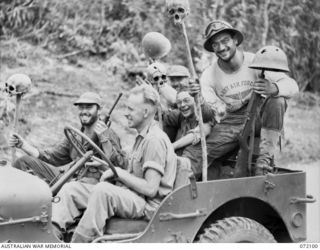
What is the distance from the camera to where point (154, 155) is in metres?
4.53

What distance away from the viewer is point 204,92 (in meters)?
5.65

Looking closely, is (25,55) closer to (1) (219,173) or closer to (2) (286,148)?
(2) (286,148)

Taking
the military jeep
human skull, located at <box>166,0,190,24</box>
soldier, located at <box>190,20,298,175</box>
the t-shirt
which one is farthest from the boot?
human skull, located at <box>166,0,190,24</box>

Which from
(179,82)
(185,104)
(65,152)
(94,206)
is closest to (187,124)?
(185,104)

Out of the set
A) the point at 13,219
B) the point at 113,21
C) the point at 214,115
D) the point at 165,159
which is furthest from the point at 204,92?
the point at 113,21

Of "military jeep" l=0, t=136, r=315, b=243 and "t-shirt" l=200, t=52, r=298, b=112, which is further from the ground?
"t-shirt" l=200, t=52, r=298, b=112

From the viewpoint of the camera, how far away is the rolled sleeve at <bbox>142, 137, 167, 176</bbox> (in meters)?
4.50

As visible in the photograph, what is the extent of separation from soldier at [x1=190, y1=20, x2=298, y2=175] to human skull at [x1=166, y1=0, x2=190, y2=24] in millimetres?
684

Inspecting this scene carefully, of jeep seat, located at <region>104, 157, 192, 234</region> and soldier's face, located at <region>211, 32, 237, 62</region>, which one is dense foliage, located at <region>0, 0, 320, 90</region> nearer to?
soldier's face, located at <region>211, 32, 237, 62</region>

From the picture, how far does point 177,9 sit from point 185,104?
1370mm

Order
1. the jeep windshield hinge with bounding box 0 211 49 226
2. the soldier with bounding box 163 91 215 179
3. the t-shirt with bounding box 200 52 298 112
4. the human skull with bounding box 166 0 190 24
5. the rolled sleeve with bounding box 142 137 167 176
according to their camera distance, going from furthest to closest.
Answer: the soldier with bounding box 163 91 215 179 → the t-shirt with bounding box 200 52 298 112 → the human skull with bounding box 166 0 190 24 → the rolled sleeve with bounding box 142 137 167 176 → the jeep windshield hinge with bounding box 0 211 49 226

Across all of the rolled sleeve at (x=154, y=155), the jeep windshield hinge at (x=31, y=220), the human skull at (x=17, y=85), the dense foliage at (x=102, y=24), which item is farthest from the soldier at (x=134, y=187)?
the dense foliage at (x=102, y=24)

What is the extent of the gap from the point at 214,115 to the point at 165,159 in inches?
44.8

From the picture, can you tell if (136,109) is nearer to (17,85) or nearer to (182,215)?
(182,215)
